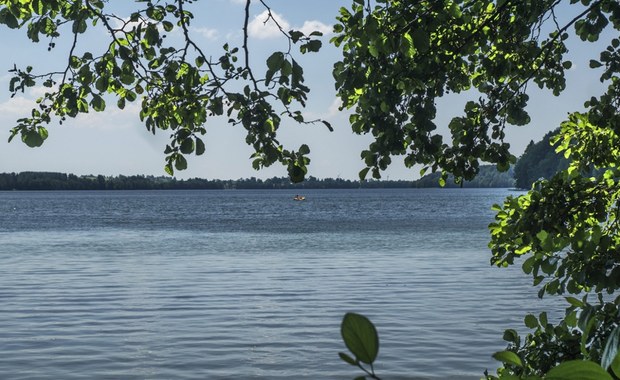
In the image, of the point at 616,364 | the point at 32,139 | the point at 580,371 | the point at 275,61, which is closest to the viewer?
the point at 580,371

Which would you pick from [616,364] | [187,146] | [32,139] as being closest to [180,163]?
[187,146]

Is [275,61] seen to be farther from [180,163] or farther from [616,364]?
[616,364]

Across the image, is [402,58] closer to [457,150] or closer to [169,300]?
[457,150]

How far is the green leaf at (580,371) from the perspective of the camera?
1355mm

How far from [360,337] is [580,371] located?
0.35m

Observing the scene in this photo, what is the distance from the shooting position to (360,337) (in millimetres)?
1245

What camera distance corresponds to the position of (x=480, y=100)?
8781 millimetres

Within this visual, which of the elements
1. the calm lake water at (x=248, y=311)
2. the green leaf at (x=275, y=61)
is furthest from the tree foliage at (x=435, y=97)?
the calm lake water at (x=248, y=311)

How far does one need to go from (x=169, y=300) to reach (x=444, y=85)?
22.1 m

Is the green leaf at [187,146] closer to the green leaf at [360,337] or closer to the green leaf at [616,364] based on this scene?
the green leaf at [616,364]

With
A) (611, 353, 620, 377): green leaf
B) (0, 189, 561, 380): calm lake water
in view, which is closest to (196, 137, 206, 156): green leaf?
(611, 353, 620, 377): green leaf

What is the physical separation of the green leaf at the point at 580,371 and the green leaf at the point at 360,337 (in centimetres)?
31

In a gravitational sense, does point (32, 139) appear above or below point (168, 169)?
above

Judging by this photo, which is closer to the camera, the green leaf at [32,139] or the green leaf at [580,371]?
the green leaf at [580,371]
